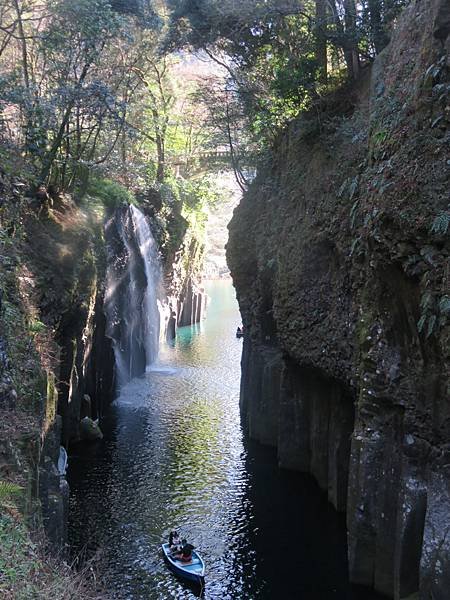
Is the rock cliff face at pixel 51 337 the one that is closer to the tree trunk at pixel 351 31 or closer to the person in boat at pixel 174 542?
the person in boat at pixel 174 542

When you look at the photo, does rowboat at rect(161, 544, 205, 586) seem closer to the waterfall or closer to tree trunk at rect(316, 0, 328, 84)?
tree trunk at rect(316, 0, 328, 84)

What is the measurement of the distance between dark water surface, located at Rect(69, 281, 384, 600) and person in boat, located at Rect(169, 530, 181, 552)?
583 millimetres

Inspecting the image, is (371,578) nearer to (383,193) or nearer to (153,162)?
(383,193)

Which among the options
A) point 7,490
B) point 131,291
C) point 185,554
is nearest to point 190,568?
point 185,554

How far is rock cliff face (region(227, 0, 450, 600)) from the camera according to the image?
14.3m

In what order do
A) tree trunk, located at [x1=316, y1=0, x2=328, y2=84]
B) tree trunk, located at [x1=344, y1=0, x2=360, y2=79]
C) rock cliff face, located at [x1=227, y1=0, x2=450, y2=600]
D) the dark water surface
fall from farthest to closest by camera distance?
1. tree trunk, located at [x1=316, y1=0, x2=328, y2=84]
2. tree trunk, located at [x1=344, y1=0, x2=360, y2=79]
3. the dark water surface
4. rock cliff face, located at [x1=227, y1=0, x2=450, y2=600]

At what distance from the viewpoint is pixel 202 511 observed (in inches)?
851

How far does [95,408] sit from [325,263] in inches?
641

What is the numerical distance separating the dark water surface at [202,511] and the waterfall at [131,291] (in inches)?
240

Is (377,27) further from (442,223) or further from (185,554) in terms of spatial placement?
(185,554)

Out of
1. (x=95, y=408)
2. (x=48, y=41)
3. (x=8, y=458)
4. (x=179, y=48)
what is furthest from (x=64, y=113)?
(x=8, y=458)

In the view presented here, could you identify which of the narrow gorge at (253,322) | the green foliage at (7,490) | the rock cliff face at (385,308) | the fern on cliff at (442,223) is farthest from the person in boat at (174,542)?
the fern on cliff at (442,223)

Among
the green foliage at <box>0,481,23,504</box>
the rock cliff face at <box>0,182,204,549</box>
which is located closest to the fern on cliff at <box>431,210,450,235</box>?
the green foliage at <box>0,481,23,504</box>

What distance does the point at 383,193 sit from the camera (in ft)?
51.6
